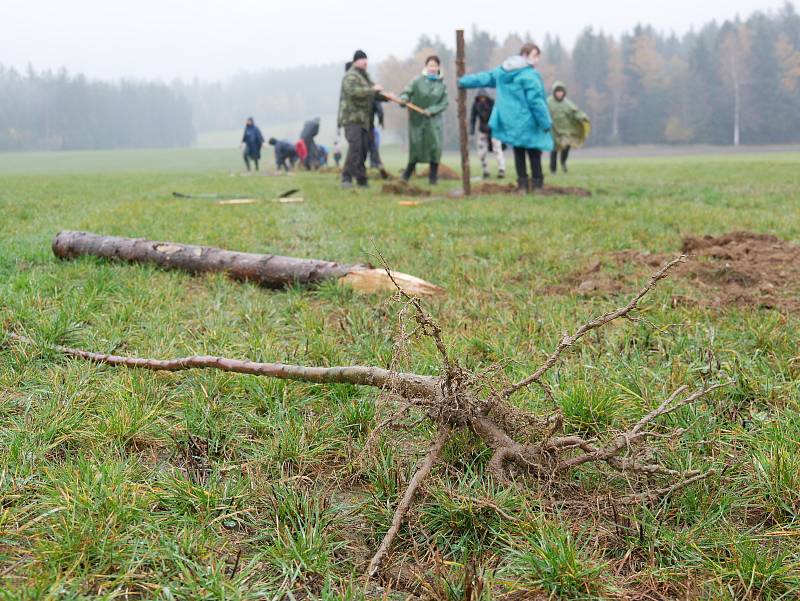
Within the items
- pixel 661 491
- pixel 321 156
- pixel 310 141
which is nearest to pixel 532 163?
pixel 661 491

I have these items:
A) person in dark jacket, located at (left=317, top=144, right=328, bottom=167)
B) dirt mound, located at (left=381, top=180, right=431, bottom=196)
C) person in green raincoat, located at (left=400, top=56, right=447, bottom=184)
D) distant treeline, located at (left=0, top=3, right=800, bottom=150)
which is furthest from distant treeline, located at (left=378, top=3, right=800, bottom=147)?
dirt mound, located at (left=381, top=180, right=431, bottom=196)

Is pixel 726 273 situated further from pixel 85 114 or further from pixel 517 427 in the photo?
pixel 85 114

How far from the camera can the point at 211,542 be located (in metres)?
1.53

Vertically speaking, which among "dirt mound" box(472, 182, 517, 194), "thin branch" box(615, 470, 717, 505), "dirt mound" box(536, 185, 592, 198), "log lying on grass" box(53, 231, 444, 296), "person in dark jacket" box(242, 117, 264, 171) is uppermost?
"person in dark jacket" box(242, 117, 264, 171)

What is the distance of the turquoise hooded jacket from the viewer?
32.0 ft

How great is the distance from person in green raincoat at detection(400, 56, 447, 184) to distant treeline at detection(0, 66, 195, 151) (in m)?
107

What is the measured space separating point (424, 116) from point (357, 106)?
1.44 meters

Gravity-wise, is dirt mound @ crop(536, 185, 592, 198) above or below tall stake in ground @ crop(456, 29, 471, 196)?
below

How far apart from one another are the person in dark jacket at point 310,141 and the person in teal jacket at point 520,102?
50.5ft

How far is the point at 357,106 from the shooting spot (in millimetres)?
12055

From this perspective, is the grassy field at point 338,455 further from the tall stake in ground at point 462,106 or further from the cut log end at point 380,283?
the tall stake in ground at point 462,106

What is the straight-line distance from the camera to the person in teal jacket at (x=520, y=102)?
9.76 m

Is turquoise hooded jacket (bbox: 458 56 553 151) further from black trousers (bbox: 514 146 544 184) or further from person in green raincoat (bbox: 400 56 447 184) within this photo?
person in green raincoat (bbox: 400 56 447 184)

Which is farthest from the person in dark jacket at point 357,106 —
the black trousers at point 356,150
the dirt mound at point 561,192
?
the dirt mound at point 561,192
